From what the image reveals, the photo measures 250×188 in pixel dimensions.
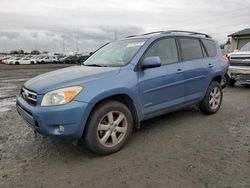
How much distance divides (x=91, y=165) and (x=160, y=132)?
67.7 inches

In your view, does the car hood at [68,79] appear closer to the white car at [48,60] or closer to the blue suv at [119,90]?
the blue suv at [119,90]

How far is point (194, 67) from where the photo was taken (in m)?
5.43

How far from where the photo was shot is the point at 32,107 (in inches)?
149

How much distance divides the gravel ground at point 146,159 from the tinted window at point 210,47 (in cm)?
160

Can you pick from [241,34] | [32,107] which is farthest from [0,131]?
[241,34]

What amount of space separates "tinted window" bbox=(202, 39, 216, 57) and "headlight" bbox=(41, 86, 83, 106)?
11.7 ft

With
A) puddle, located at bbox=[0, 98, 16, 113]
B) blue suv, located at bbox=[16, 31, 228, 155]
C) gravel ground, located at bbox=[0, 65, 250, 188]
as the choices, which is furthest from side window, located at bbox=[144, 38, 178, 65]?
puddle, located at bbox=[0, 98, 16, 113]

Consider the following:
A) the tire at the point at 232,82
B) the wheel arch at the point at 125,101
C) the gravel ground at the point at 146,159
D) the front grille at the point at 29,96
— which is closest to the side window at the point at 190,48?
the gravel ground at the point at 146,159

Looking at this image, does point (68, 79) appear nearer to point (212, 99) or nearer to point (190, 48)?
point (190, 48)

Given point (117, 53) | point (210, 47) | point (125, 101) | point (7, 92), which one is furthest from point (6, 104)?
point (210, 47)

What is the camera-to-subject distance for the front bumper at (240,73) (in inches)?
388

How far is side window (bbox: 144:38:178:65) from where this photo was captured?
478cm

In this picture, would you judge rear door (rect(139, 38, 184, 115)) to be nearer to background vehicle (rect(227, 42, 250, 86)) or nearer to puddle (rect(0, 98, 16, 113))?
puddle (rect(0, 98, 16, 113))

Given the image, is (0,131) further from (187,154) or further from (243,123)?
(243,123)
